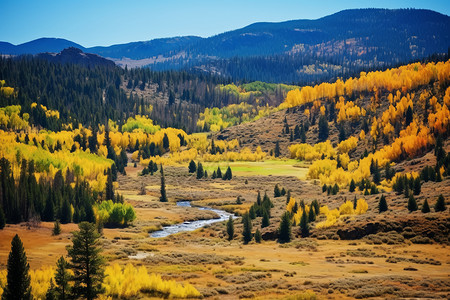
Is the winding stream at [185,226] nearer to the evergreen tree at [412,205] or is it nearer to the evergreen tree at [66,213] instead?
the evergreen tree at [66,213]

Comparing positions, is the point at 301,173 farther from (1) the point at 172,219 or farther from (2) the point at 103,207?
(2) the point at 103,207

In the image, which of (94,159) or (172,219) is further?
(94,159)

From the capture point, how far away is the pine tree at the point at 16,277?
1660 inches

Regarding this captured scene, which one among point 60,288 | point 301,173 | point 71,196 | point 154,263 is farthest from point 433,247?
point 301,173

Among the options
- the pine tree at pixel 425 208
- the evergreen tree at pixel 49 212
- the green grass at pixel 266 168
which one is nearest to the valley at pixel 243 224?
the evergreen tree at pixel 49 212

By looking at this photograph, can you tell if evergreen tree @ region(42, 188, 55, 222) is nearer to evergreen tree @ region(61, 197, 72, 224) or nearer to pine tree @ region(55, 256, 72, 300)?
evergreen tree @ region(61, 197, 72, 224)

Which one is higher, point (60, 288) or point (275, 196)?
point (60, 288)

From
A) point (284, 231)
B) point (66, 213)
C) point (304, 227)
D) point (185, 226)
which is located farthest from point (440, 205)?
point (66, 213)

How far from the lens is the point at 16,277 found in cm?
4238

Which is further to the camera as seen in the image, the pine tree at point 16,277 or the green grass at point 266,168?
the green grass at point 266,168

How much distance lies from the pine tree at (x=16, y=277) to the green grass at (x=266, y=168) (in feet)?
402

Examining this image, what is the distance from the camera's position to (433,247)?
226ft

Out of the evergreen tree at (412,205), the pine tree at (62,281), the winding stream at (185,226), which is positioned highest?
the pine tree at (62,281)

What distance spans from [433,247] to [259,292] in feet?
100
